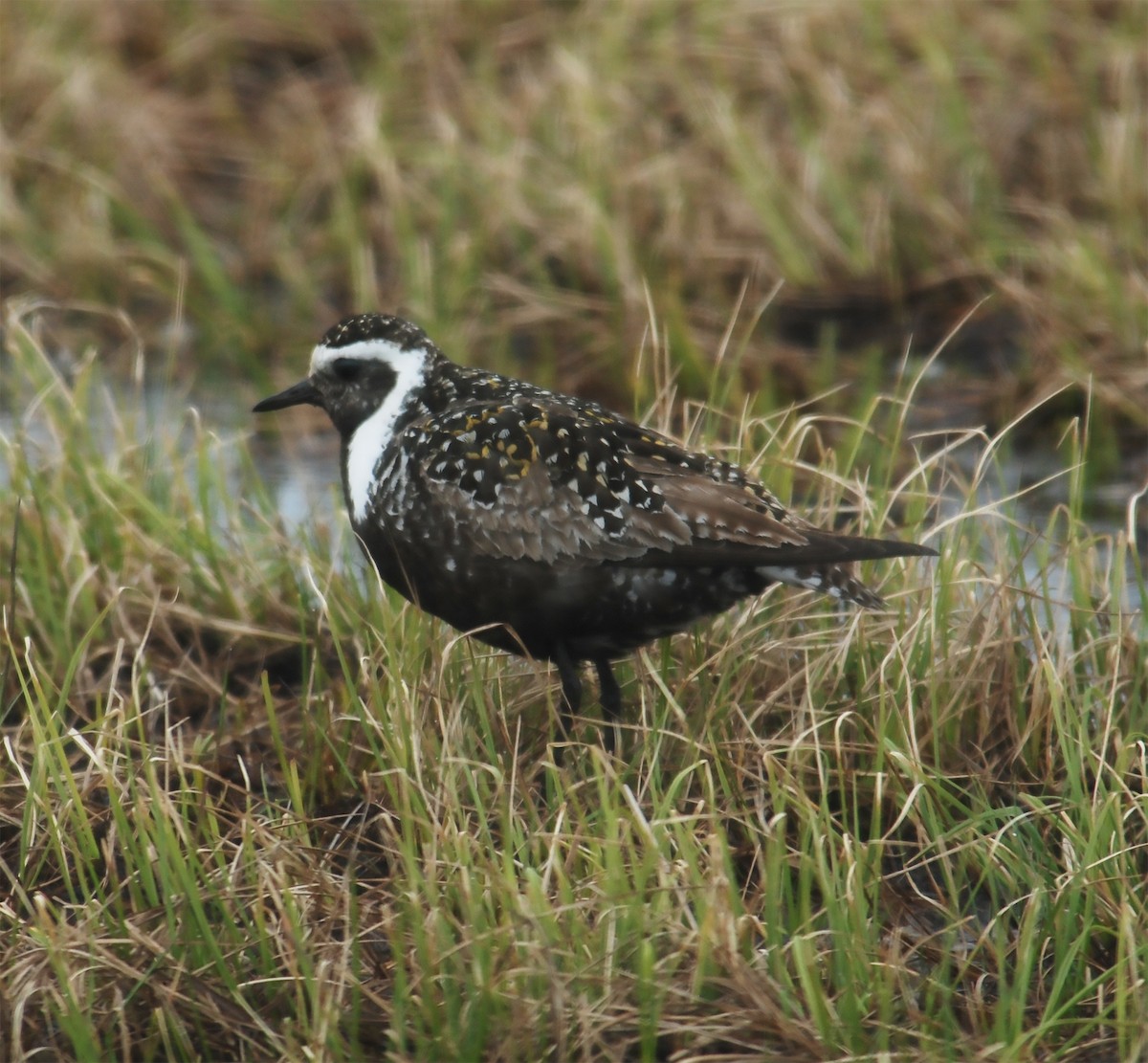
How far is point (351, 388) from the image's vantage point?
569 cm

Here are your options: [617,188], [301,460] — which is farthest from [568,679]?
[617,188]

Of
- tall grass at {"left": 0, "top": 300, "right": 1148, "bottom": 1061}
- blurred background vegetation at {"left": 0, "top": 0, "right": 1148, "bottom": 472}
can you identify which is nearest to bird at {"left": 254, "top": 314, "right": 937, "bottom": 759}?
tall grass at {"left": 0, "top": 300, "right": 1148, "bottom": 1061}

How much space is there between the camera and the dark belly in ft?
16.8

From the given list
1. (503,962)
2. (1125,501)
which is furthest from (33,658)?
(1125,501)

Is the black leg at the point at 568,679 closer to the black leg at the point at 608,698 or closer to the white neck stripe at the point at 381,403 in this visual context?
the black leg at the point at 608,698

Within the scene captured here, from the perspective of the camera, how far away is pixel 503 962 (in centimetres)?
427

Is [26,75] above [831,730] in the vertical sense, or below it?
above

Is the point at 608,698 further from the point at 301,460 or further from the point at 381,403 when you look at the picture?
the point at 301,460

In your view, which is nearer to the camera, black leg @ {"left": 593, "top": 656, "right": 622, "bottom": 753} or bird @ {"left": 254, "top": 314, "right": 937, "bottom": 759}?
bird @ {"left": 254, "top": 314, "right": 937, "bottom": 759}

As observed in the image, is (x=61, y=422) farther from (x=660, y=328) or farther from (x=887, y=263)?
(x=887, y=263)

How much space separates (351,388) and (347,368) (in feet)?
0.18

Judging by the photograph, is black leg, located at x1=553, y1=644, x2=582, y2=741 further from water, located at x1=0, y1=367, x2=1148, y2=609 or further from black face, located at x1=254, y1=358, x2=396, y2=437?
water, located at x1=0, y1=367, x2=1148, y2=609

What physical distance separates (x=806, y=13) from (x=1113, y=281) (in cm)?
308

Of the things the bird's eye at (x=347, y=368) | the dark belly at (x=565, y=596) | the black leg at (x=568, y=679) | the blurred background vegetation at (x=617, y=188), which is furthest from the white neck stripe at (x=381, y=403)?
the blurred background vegetation at (x=617, y=188)
